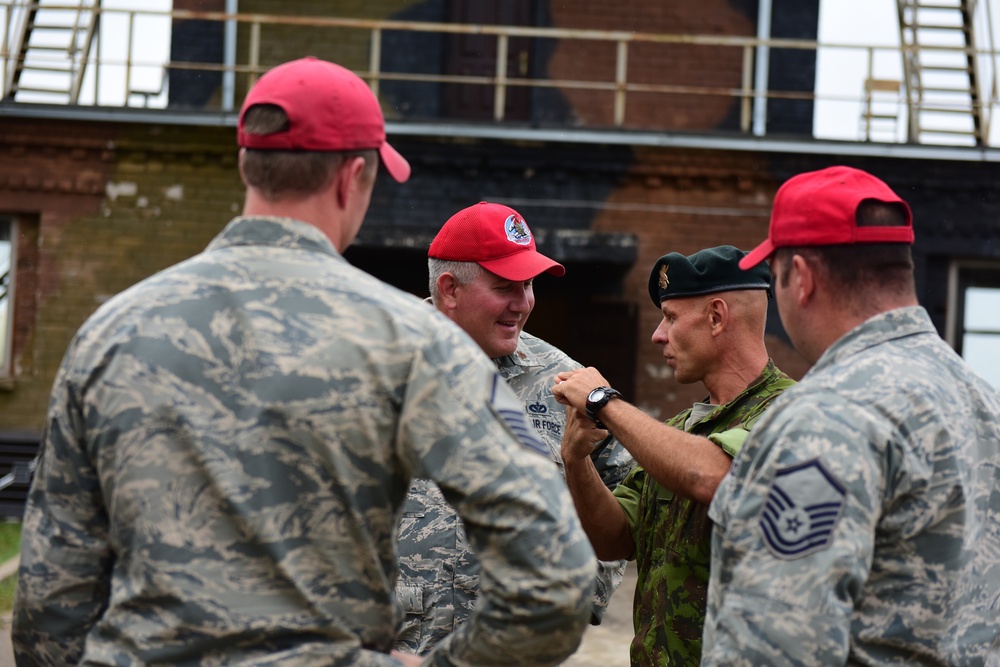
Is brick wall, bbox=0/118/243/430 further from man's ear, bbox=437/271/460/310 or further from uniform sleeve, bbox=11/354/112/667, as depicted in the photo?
uniform sleeve, bbox=11/354/112/667

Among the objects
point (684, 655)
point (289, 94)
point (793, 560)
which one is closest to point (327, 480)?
point (289, 94)

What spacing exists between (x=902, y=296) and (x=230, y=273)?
4.15ft

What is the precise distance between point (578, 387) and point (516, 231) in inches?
30.2

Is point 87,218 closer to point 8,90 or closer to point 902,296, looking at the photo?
point 8,90

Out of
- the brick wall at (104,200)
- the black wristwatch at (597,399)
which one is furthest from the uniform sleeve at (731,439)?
the brick wall at (104,200)

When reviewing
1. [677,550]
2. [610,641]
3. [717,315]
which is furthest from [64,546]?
[610,641]

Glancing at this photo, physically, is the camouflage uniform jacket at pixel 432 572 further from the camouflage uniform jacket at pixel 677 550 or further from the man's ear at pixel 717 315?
the man's ear at pixel 717 315

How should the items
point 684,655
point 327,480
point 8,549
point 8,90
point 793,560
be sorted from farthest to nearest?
point 8,90 < point 8,549 < point 684,655 < point 793,560 < point 327,480

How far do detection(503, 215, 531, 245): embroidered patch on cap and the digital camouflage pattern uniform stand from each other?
5.50ft

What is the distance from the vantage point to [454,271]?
353cm

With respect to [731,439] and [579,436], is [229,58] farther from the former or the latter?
[731,439]

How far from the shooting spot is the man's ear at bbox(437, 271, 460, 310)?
11.6 feet

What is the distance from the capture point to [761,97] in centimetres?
1083

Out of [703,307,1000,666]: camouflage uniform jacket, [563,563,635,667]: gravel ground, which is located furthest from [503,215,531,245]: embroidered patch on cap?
[563,563,635,667]: gravel ground
